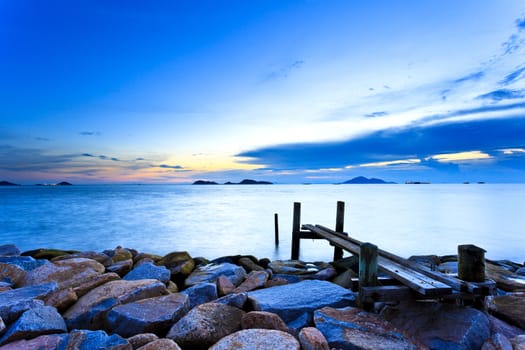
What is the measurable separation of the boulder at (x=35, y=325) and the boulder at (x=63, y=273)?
1595mm

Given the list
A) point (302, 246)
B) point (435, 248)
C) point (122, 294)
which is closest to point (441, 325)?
point (122, 294)

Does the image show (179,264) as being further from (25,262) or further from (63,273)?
(25,262)

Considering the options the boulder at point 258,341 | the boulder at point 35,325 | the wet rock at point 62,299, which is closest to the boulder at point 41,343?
the boulder at point 35,325

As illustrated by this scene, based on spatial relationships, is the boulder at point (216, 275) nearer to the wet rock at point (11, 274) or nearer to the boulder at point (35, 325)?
the boulder at point (35, 325)

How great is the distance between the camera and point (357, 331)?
382cm

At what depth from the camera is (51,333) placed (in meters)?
4.00

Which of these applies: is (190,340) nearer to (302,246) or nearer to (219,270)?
(219,270)

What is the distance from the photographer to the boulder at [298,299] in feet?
14.8

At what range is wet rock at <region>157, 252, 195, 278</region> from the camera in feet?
24.2

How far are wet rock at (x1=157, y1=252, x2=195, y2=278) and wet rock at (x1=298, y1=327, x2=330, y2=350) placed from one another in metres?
4.42

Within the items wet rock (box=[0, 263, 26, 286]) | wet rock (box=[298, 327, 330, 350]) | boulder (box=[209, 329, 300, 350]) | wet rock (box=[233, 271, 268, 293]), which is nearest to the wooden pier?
wet rock (box=[298, 327, 330, 350])

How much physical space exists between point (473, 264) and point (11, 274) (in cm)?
761

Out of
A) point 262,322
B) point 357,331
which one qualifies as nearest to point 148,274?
point 262,322

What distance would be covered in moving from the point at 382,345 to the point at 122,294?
3.47 m
